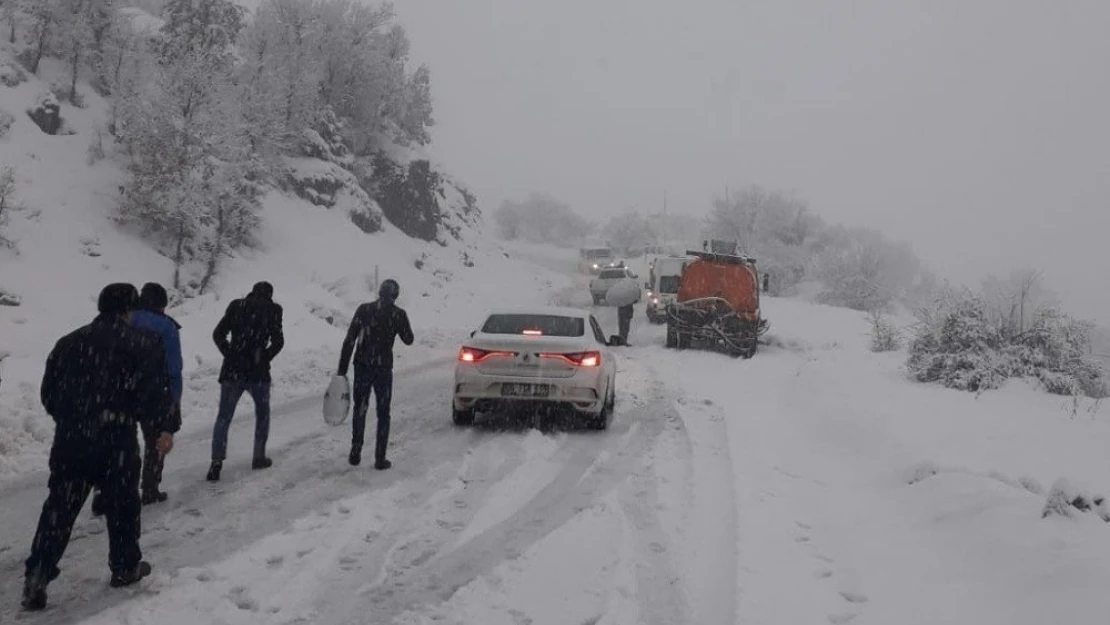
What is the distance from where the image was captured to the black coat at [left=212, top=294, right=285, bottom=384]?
21.7 feet

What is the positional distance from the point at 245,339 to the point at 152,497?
159cm

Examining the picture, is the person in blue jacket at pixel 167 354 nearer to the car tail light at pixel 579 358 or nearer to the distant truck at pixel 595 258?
the car tail light at pixel 579 358

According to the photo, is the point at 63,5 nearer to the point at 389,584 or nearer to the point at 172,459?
the point at 172,459

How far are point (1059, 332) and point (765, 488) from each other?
9674 mm

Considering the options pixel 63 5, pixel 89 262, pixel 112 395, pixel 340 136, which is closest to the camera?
pixel 112 395

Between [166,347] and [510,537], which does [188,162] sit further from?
[510,537]

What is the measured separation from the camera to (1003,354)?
13.0 meters

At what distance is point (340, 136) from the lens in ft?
116

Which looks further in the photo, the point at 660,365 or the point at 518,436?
the point at 660,365

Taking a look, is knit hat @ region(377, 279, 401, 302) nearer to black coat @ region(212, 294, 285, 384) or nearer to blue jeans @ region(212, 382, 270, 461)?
black coat @ region(212, 294, 285, 384)

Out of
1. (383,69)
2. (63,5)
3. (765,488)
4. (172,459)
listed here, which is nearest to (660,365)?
(765,488)

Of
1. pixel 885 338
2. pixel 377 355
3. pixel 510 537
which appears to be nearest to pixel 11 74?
pixel 377 355

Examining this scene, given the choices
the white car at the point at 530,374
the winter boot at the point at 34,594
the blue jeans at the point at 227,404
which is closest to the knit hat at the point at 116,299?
the winter boot at the point at 34,594

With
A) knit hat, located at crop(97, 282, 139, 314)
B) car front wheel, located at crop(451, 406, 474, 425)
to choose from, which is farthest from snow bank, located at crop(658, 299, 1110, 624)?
knit hat, located at crop(97, 282, 139, 314)
